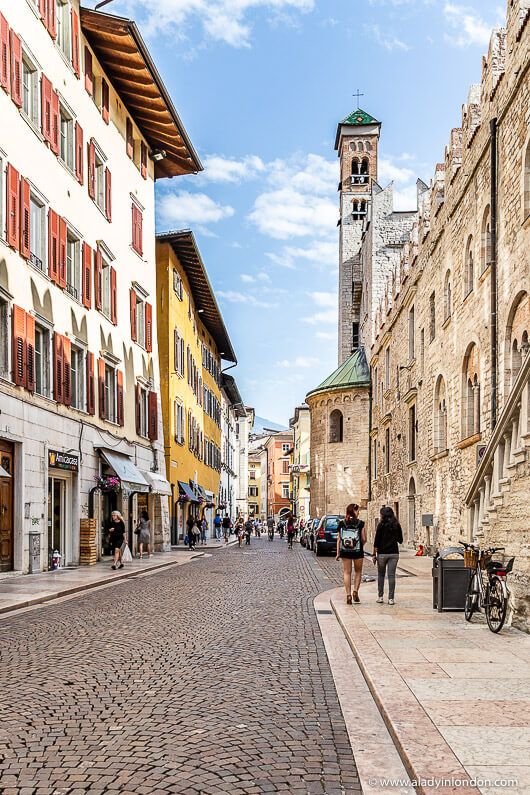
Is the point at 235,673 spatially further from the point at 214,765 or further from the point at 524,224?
the point at 524,224

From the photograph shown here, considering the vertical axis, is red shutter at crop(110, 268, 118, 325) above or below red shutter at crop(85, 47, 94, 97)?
below

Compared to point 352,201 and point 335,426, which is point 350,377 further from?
point 352,201

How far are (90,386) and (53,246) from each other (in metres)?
4.78

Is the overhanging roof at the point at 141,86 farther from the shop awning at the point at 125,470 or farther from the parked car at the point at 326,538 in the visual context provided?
the parked car at the point at 326,538

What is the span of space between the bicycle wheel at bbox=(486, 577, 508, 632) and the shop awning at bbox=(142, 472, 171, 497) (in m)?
20.5

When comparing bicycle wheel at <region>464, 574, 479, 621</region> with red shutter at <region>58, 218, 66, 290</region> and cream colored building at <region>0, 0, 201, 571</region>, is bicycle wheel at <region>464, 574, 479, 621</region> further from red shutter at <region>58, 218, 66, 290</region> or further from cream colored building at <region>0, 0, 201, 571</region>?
red shutter at <region>58, 218, 66, 290</region>

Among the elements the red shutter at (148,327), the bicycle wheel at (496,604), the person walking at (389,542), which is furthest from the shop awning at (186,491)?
the bicycle wheel at (496,604)

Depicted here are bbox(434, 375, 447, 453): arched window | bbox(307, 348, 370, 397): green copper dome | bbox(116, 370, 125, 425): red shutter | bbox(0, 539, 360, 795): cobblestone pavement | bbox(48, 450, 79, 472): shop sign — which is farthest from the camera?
bbox(307, 348, 370, 397): green copper dome

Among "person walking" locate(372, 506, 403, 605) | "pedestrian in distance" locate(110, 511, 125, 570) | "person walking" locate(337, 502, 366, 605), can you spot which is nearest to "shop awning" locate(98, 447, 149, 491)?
"pedestrian in distance" locate(110, 511, 125, 570)

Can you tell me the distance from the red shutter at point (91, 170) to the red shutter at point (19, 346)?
25.1 ft

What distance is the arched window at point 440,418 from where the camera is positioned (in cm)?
2819

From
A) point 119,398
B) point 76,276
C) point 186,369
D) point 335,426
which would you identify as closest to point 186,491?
point 186,369

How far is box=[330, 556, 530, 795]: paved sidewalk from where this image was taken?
505cm

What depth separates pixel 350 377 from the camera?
2194 inches
